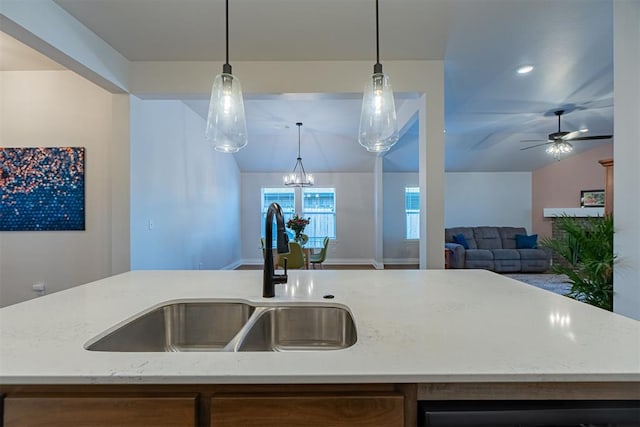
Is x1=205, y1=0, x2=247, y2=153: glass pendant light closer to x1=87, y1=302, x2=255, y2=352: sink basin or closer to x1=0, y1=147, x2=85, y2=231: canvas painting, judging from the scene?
x1=87, y1=302, x2=255, y2=352: sink basin

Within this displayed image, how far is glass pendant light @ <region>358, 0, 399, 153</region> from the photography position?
5.18 ft

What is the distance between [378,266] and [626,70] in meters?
5.58

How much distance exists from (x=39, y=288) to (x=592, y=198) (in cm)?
974

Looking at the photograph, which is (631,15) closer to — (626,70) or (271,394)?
(626,70)

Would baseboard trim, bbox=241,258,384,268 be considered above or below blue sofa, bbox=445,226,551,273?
below

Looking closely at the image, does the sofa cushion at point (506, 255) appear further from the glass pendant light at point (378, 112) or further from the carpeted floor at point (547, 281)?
the glass pendant light at point (378, 112)

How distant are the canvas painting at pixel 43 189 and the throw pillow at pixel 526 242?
317 inches

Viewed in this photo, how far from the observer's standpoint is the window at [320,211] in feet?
25.4

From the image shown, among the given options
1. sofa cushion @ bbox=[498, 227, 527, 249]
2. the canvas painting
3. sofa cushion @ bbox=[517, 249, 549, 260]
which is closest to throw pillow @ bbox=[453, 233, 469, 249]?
sofa cushion @ bbox=[498, 227, 527, 249]

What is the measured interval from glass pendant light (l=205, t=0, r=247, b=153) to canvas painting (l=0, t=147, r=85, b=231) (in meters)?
2.43

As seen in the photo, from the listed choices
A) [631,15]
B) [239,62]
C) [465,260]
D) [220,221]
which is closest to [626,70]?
[631,15]

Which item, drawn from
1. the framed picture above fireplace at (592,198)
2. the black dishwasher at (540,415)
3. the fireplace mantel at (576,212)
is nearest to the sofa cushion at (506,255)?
the fireplace mantel at (576,212)

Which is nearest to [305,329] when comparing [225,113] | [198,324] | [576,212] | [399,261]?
[198,324]

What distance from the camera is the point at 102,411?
0.67 m
